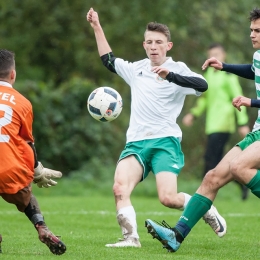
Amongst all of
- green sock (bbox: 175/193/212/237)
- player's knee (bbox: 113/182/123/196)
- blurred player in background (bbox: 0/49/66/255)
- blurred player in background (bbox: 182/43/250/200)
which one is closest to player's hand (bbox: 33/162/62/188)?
blurred player in background (bbox: 0/49/66/255)

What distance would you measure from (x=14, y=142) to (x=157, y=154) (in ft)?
5.53

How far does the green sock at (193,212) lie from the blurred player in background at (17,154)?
1.19m

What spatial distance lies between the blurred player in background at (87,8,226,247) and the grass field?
0.34 metres

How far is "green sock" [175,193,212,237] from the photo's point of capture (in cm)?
688

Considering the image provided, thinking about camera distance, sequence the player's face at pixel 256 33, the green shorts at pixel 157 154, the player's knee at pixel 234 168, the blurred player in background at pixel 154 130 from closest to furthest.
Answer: the player's knee at pixel 234 168 → the player's face at pixel 256 33 → the blurred player in background at pixel 154 130 → the green shorts at pixel 157 154

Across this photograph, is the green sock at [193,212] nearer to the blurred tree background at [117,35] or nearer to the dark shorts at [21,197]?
the dark shorts at [21,197]

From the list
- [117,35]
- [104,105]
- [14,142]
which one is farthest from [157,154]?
[117,35]

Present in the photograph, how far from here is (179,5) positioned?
70.6ft

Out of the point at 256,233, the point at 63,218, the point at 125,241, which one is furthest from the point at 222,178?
the point at 63,218

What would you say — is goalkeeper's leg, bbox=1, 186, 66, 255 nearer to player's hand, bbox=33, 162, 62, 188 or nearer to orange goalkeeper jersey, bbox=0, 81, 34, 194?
orange goalkeeper jersey, bbox=0, 81, 34, 194

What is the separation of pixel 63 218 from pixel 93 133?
21.8 feet

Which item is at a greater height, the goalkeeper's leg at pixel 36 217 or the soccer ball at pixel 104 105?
the soccer ball at pixel 104 105

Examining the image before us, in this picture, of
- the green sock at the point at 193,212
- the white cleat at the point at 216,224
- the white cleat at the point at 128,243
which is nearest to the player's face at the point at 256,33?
the green sock at the point at 193,212

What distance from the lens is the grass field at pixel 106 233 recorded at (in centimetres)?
663
